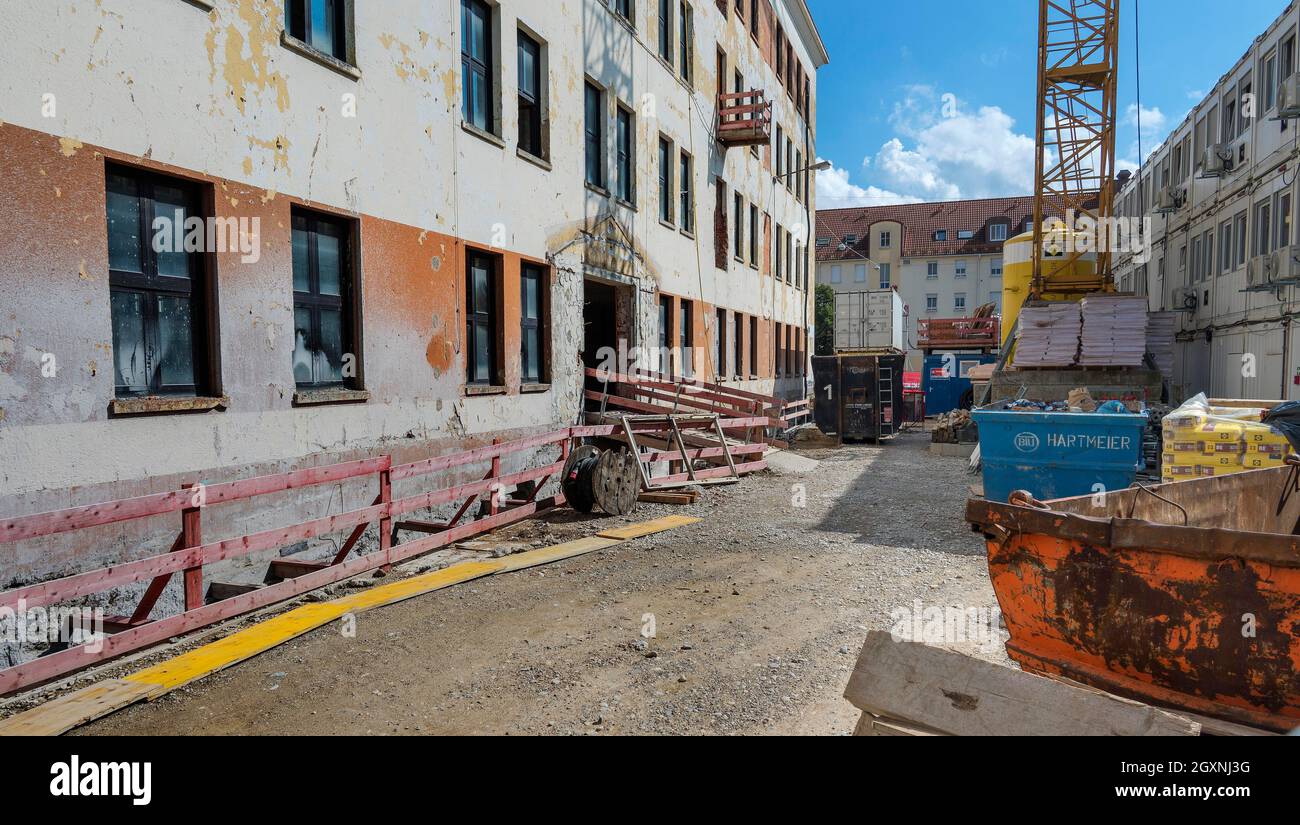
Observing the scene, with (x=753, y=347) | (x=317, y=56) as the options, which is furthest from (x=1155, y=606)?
(x=753, y=347)

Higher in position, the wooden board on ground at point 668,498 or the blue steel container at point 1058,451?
the blue steel container at point 1058,451

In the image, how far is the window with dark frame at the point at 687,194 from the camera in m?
18.6

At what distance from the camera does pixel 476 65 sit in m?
10.8

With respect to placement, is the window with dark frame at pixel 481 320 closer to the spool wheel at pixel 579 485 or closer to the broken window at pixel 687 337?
the spool wheel at pixel 579 485

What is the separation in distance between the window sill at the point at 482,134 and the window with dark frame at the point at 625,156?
449 centimetres

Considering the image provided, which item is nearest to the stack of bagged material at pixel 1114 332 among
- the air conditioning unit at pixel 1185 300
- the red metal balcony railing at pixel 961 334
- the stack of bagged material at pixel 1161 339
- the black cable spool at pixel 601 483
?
the stack of bagged material at pixel 1161 339

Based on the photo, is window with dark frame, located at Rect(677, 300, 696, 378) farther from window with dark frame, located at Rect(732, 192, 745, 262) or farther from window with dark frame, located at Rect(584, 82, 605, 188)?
window with dark frame, located at Rect(584, 82, 605, 188)

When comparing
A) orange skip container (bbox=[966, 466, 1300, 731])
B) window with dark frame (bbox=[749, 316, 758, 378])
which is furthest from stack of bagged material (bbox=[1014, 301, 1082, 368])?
orange skip container (bbox=[966, 466, 1300, 731])

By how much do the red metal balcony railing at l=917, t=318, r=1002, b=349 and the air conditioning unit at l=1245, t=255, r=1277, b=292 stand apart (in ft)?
74.9

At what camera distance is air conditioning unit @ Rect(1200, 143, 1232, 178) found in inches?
851

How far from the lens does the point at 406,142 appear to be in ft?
29.6

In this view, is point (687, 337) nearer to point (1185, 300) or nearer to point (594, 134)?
point (594, 134)

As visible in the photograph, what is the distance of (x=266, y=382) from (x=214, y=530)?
4.80ft
